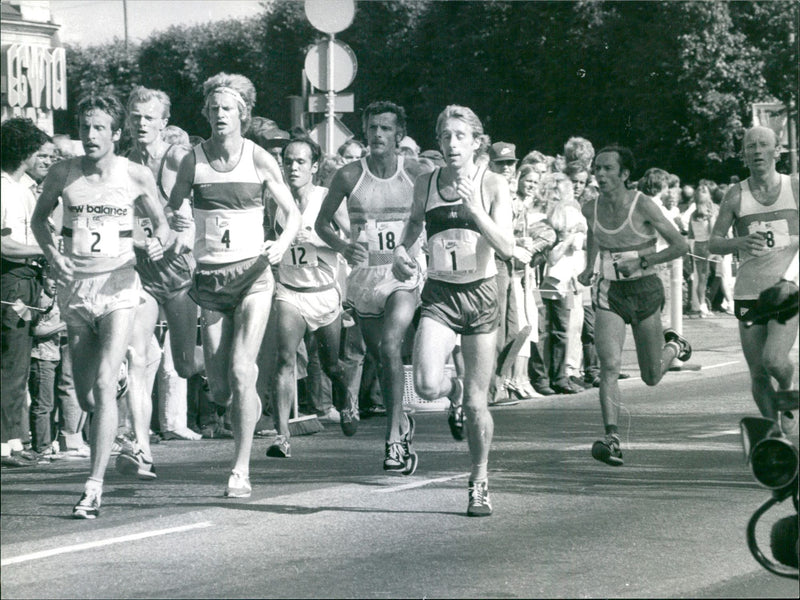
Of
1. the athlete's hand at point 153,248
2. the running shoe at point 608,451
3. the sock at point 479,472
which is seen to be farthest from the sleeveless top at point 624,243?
the athlete's hand at point 153,248

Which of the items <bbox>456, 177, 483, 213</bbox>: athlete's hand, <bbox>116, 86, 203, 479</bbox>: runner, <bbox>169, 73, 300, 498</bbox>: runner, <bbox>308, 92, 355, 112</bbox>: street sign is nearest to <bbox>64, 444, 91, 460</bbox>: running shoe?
<bbox>116, 86, 203, 479</bbox>: runner

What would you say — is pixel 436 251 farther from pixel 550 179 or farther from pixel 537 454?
pixel 550 179

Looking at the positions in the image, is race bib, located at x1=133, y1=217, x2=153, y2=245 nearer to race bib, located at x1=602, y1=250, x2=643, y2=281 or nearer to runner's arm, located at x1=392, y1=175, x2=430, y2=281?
runner's arm, located at x1=392, y1=175, x2=430, y2=281

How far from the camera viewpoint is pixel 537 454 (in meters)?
9.68

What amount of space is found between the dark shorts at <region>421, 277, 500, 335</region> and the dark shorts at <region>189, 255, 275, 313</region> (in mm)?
902

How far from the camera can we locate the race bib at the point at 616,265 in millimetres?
9430

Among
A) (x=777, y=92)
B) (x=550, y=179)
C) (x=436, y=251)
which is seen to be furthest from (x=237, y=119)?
(x=777, y=92)

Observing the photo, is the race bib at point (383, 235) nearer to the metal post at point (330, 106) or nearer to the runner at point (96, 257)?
the runner at point (96, 257)

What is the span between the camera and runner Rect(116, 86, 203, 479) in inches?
335

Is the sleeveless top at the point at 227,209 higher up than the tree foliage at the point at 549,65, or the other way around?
the tree foliage at the point at 549,65

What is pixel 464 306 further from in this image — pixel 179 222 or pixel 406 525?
pixel 179 222

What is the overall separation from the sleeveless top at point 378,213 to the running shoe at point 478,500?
6.62ft

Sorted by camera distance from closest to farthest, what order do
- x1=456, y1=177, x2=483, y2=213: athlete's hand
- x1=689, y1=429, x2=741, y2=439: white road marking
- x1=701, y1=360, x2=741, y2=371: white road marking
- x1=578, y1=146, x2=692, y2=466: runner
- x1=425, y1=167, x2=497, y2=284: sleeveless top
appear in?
x1=456, y1=177, x2=483, y2=213: athlete's hand < x1=425, y1=167, x2=497, y2=284: sleeveless top < x1=578, y1=146, x2=692, y2=466: runner < x1=689, y1=429, x2=741, y2=439: white road marking < x1=701, y1=360, x2=741, y2=371: white road marking

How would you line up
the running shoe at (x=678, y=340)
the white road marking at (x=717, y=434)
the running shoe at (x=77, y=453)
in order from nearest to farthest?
the running shoe at (x=77, y=453) < the white road marking at (x=717, y=434) < the running shoe at (x=678, y=340)
